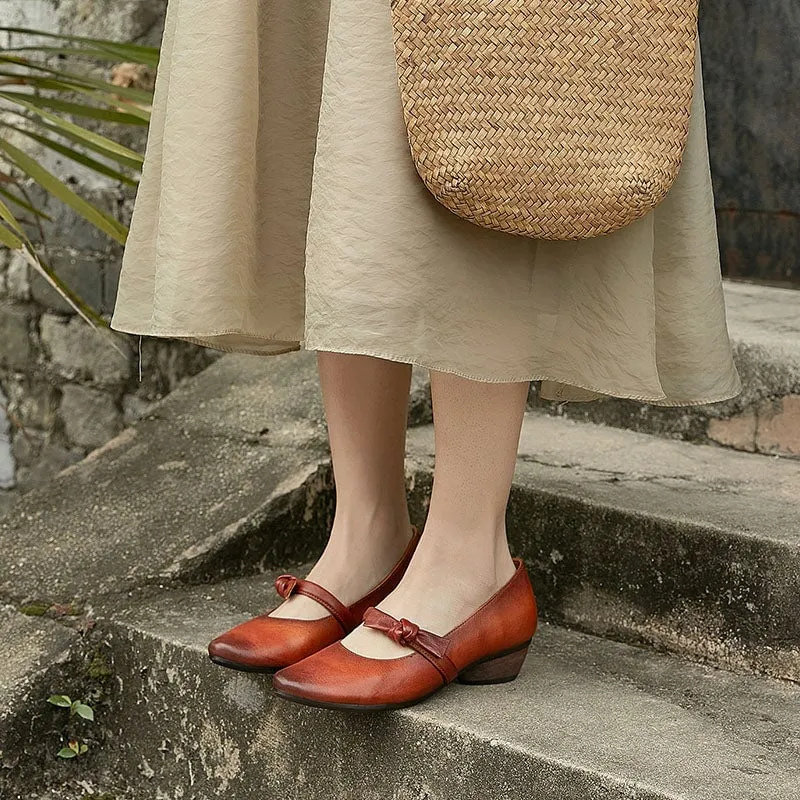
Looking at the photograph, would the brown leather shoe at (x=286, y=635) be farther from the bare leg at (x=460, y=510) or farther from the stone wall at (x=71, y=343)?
the stone wall at (x=71, y=343)

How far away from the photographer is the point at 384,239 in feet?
3.44

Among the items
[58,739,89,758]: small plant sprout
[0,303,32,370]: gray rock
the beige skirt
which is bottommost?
[58,739,89,758]: small plant sprout

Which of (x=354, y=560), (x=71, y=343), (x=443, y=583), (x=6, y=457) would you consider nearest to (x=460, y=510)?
(x=443, y=583)

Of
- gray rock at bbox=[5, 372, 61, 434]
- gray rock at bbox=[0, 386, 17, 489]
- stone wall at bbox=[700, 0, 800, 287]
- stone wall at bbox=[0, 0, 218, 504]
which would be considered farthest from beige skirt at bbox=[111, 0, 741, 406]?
gray rock at bbox=[0, 386, 17, 489]

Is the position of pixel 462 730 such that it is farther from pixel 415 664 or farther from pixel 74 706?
pixel 74 706

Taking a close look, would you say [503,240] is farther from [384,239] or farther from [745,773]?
[745,773]

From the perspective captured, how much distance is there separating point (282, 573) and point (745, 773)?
0.79 metres

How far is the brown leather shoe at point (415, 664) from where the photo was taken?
116cm

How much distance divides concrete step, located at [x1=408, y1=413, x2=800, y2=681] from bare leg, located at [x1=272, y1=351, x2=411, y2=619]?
246mm

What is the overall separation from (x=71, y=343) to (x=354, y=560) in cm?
187

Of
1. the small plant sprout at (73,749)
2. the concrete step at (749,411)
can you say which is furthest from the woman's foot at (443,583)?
the concrete step at (749,411)

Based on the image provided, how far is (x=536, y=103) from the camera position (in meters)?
1.00

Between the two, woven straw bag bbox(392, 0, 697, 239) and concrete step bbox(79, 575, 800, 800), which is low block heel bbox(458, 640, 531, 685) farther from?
woven straw bag bbox(392, 0, 697, 239)

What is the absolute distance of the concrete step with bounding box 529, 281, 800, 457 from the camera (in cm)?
173
